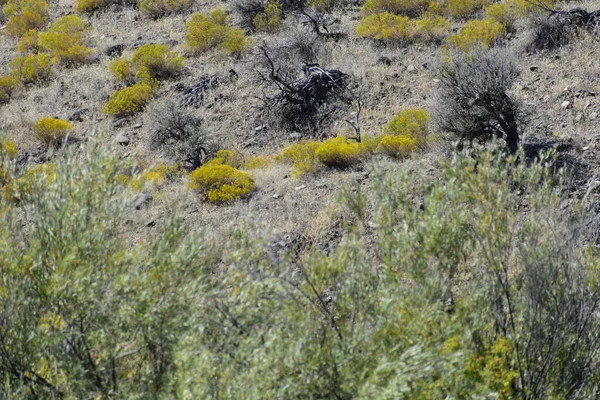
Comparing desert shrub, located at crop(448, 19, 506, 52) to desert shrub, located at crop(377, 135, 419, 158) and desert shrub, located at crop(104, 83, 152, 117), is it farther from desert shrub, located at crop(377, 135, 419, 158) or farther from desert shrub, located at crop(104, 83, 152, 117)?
desert shrub, located at crop(104, 83, 152, 117)

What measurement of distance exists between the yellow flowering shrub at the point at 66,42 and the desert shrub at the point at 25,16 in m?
1.63

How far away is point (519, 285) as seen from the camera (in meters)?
5.90

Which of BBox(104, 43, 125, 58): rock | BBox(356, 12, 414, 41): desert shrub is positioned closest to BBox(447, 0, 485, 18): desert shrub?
BBox(356, 12, 414, 41): desert shrub

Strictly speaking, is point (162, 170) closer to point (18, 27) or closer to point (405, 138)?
point (405, 138)

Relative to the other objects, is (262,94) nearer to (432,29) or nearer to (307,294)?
(432,29)

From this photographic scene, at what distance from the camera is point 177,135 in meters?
16.5

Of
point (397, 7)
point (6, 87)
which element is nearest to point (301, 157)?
point (397, 7)

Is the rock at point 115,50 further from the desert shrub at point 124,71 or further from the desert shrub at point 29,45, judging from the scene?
the desert shrub at point 29,45

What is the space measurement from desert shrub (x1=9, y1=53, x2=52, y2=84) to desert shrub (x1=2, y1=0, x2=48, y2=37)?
4.42m

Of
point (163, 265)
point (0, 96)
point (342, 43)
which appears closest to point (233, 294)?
point (163, 265)

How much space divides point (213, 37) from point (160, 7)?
4.98m

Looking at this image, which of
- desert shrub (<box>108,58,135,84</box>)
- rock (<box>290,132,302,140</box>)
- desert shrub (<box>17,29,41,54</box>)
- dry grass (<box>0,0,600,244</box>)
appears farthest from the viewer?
desert shrub (<box>17,29,41,54</box>)

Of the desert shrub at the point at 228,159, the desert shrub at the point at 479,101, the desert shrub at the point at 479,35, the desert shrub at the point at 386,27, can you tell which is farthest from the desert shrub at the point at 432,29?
the desert shrub at the point at 228,159

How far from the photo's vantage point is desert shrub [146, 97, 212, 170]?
15883 millimetres
